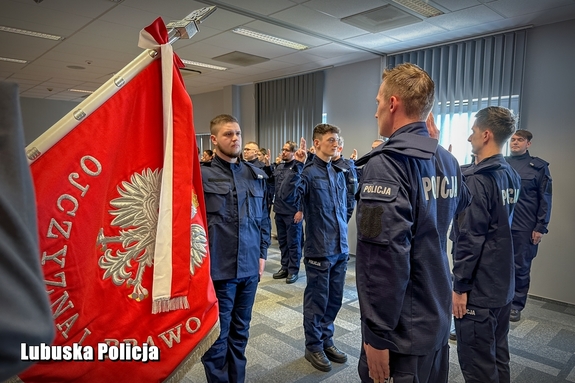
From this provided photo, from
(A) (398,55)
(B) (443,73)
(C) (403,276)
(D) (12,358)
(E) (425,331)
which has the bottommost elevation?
Answer: (E) (425,331)

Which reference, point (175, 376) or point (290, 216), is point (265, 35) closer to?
point (290, 216)

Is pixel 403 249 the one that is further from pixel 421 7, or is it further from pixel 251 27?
pixel 251 27

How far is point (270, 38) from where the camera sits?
4820 mm

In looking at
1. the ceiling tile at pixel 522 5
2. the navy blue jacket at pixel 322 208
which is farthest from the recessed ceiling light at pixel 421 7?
the navy blue jacket at pixel 322 208

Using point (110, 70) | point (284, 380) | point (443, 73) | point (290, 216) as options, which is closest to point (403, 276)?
point (284, 380)

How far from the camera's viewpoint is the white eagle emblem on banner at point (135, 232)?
1.02 metres

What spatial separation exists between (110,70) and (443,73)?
5.54 meters

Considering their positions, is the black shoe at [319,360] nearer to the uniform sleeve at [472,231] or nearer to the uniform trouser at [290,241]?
the uniform sleeve at [472,231]

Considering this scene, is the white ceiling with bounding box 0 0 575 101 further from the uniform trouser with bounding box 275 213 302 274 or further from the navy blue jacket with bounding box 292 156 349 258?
the uniform trouser with bounding box 275 213 302 274

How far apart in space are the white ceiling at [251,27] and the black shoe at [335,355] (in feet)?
10.2

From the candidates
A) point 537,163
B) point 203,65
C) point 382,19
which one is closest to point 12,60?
point 203,65

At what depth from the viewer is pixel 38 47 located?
5.28 meters

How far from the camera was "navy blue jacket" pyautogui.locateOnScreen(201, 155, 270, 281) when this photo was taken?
7.14 ft

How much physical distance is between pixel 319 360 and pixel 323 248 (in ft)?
2.59
